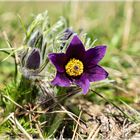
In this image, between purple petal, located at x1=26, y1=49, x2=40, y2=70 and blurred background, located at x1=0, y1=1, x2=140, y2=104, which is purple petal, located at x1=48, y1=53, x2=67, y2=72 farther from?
blurred background, located at x1=0, y1=1, x2=140, y2=104

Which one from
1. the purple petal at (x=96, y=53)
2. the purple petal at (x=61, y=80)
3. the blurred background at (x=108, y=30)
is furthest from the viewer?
the blurred background at (x=108, y=30)

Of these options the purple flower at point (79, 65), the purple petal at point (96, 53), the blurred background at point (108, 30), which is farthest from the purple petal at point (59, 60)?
the blurred background at point (108, 30)

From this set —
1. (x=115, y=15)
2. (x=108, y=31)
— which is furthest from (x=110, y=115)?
(x=115, y=15)

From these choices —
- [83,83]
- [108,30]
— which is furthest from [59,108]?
[108,30]

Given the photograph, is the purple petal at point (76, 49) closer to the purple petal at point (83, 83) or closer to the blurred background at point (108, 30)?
the purple petal at point (83, 83)

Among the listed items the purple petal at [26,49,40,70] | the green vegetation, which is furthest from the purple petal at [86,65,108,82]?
the purple petal at [26,49,40,70]

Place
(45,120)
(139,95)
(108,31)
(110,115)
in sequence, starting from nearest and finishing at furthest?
(45,120)
(110,115)
(139,95)
(108,31)

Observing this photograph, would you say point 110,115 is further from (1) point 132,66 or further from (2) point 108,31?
(2) point 108,31

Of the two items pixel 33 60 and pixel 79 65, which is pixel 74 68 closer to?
pixel 79 65
